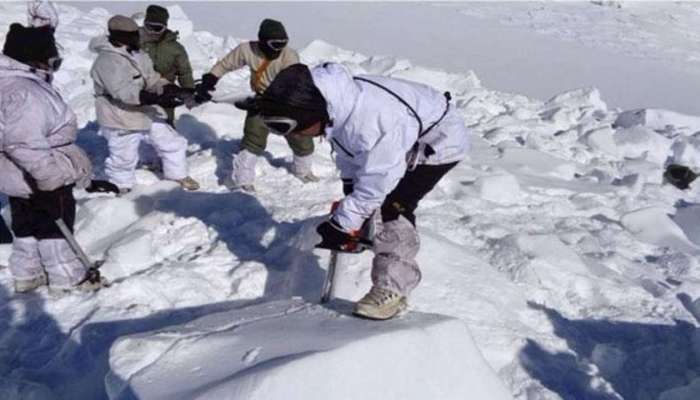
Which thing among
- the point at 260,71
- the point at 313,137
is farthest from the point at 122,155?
the point at 313,137

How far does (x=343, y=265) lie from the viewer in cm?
345

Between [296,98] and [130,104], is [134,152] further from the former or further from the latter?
[296,98]

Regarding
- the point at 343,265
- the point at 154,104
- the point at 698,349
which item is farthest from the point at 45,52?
the point at 698,349

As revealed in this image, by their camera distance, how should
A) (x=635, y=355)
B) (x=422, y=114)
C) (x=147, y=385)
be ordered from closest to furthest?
(x=147, y=385), (x=422, y=114), (x=635, y=355)

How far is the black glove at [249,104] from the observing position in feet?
8.87

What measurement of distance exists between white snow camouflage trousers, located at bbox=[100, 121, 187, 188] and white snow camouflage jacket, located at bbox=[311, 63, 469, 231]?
2.15m

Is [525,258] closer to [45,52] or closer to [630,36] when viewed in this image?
[45,52]

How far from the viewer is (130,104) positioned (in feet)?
14.0

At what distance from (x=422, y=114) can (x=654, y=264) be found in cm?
233

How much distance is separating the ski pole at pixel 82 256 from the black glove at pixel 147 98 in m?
1.06

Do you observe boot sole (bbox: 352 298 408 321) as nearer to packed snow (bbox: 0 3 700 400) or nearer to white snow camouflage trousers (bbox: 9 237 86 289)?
packed snow (bbox: 0 3 700 400)

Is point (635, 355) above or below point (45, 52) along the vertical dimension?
below

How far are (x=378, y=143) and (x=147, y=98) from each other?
A: 2023mm

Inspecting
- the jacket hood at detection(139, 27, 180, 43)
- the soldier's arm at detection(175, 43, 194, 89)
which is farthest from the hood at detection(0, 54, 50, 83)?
the soldier's arm at detection(175, 43, 194, 89)
